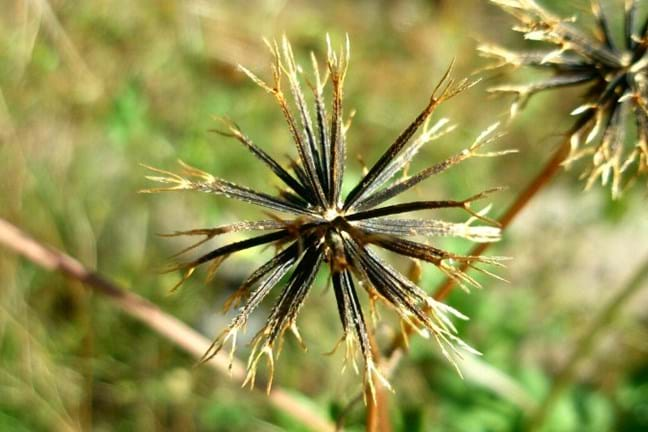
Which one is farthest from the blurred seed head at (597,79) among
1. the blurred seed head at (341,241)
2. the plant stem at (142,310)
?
the plant stem at (142,310)

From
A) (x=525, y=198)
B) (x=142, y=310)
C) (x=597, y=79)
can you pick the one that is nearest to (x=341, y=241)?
(x=525, y=198)

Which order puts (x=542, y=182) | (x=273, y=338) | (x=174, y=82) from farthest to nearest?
(x=174, y=82) → (x=542, y=182) → (x=273, y=338)

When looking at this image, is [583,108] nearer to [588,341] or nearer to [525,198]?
[525,198]

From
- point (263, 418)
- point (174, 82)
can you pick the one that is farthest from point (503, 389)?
point (174, 82)

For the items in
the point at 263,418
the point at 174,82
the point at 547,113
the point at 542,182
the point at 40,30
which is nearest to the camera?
the point at 542,182

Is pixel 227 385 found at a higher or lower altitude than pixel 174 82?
lower

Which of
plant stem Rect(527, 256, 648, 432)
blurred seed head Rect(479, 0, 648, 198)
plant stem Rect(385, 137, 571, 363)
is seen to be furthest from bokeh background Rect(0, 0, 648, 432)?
blurred seed head Rect(479, 0, 648, 198)

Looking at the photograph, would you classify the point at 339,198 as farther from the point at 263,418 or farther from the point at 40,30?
the point at 40,30

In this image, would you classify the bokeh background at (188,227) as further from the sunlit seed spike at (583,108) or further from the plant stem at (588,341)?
the sunlit seed spike at (583,108)
